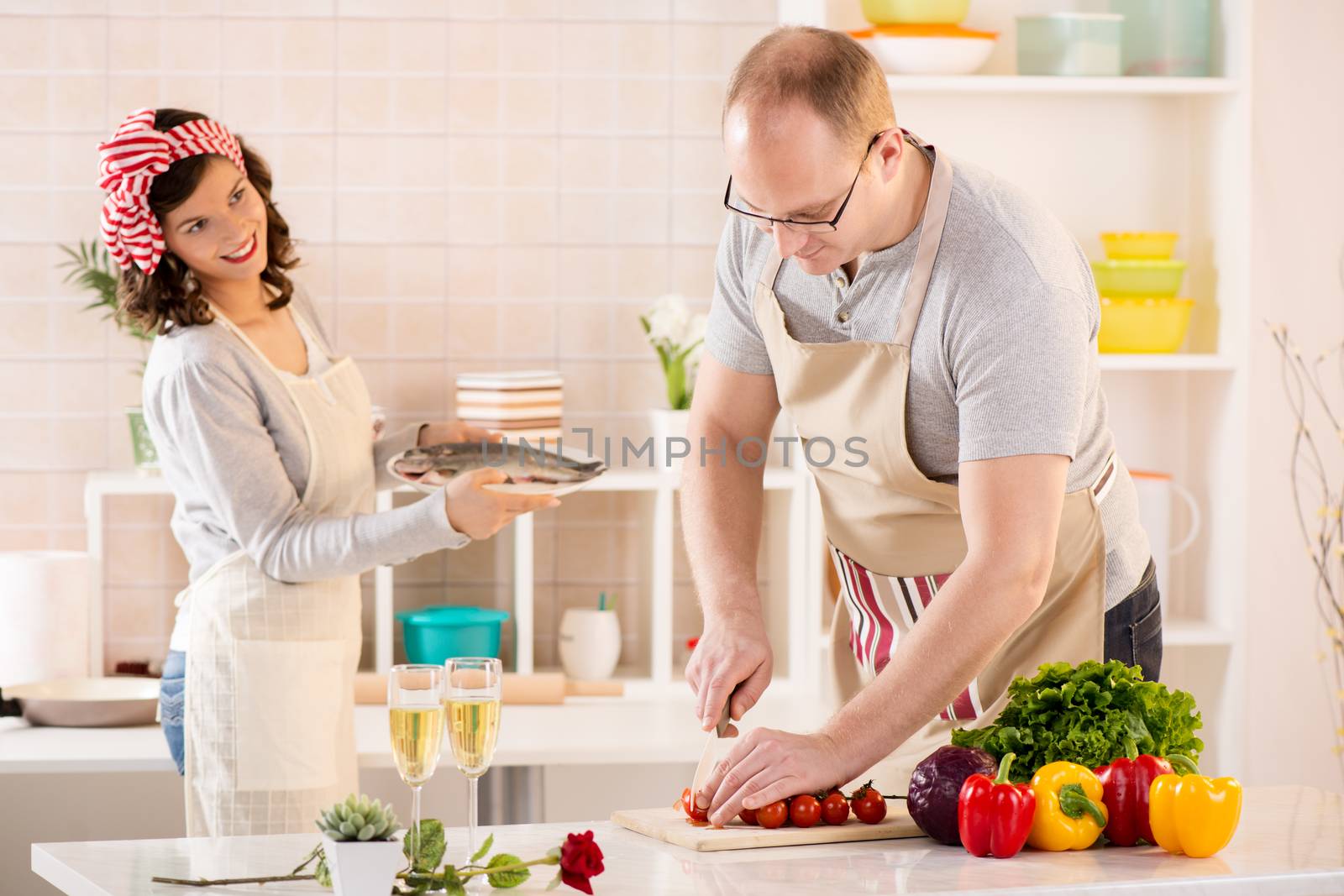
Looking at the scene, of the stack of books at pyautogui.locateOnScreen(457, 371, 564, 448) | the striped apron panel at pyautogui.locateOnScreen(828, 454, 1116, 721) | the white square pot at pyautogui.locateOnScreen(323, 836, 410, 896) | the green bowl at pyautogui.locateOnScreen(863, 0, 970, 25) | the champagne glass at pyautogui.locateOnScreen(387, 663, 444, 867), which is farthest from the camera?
the stack of books at pyautogui.locateOnScreen(457, 371, 564, 448)

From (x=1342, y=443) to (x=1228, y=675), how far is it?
19.3 inches

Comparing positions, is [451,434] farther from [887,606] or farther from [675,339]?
[887,606]

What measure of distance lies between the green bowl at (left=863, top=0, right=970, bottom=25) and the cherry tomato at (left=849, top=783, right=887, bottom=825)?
65.7 inches

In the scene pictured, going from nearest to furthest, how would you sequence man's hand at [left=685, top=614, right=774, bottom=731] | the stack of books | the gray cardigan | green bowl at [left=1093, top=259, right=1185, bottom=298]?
man's hand at [left=685, top=614, right=774, bottom=731] < the gray cardigan < green bowl at [left=1093, top=259, right=1185, bottom=298] < the stack of books

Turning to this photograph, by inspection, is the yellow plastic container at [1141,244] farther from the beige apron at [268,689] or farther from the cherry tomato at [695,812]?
the cherry tomato at [695,812]

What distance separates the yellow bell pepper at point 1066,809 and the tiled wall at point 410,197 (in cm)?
179

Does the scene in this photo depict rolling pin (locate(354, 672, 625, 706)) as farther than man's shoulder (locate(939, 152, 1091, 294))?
Yes

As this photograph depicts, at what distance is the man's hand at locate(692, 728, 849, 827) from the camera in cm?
143

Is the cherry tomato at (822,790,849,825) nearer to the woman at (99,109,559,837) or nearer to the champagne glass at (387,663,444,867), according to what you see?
the champagne glass at (387,663,444,867)

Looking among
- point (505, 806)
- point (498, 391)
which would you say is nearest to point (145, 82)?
point (498, 391)

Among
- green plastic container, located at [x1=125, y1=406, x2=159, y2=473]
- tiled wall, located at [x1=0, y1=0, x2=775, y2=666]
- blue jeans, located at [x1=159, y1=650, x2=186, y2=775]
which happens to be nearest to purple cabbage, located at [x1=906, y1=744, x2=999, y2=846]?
blue jeans, located at [x1=159, y1=650, x2=186, y2=775]

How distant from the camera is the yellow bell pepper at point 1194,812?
1.33m

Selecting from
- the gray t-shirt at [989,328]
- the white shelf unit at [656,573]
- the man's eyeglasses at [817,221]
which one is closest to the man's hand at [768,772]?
the gray t-shirt at [989,328]

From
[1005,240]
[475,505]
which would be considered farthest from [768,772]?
[475,505]
